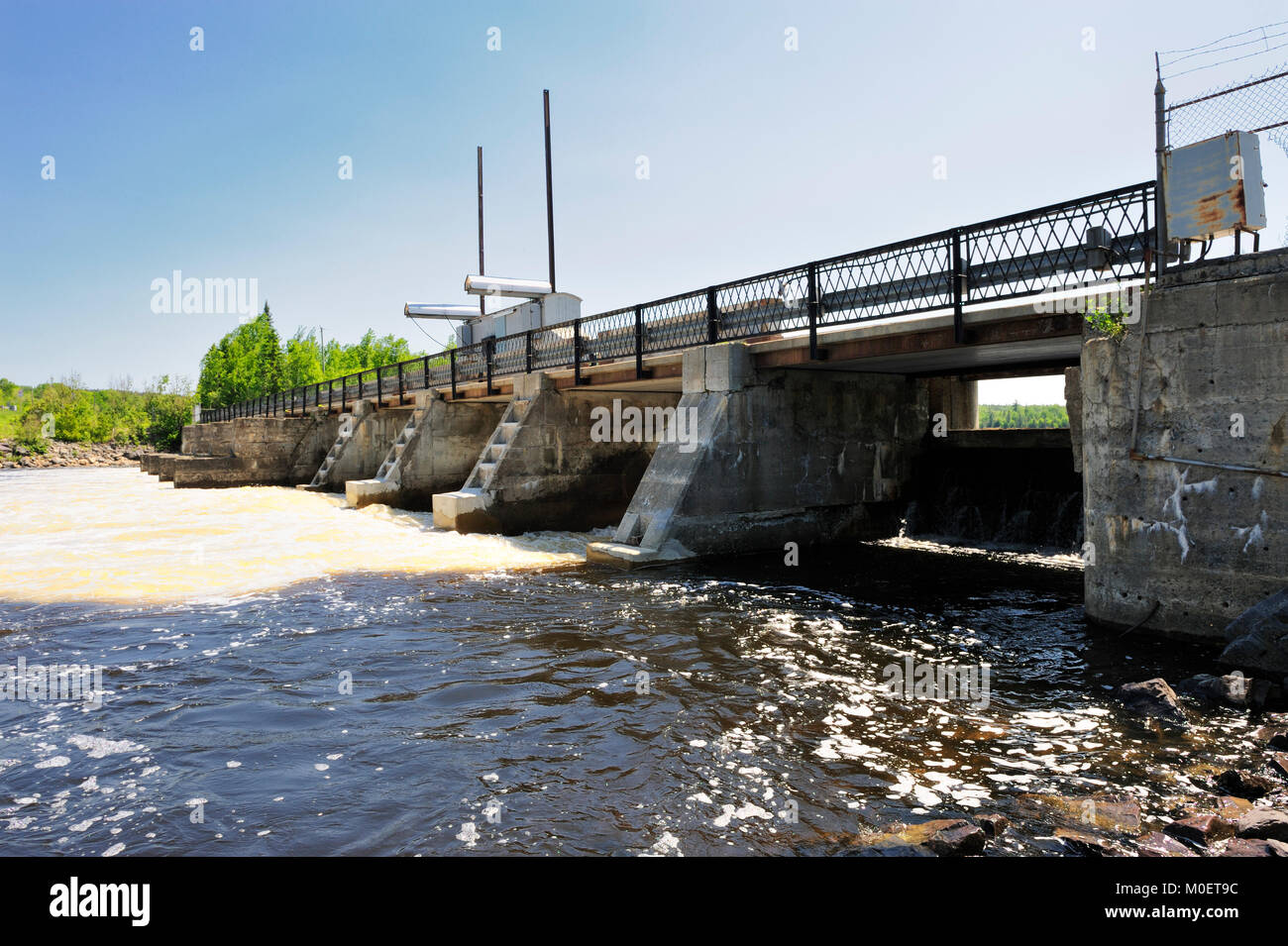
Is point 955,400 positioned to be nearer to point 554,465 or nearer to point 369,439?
point 554,465

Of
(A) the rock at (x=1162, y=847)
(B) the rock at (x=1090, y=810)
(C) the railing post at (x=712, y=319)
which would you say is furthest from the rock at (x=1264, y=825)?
(C) the railing post at (x=712, y=319)

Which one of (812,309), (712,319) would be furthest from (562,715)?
(712,319)

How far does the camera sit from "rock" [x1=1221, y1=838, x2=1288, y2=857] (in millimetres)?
3796

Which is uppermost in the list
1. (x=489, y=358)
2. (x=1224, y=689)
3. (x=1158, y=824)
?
(x=489, y=358)

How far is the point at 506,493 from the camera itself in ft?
62.5

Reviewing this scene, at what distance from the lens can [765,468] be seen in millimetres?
14789

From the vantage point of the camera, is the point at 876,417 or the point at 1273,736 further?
the point at 876,417

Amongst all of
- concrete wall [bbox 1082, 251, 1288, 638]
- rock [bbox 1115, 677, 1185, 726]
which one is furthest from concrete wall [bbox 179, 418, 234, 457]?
rock [bbox 1115, 677, 1185, 726]

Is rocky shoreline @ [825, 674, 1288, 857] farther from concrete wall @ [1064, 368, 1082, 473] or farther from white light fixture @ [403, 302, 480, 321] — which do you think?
white light fixture @ [403, 302, 480, 321]

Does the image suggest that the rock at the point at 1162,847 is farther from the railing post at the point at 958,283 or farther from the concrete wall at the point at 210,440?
the concrete wall at the point at 210,440

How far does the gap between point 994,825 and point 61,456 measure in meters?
85.8

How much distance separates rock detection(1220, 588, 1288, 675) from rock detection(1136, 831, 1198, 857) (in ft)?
11.6

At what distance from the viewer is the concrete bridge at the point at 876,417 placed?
7.65m
